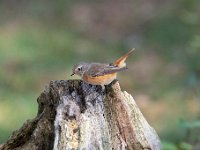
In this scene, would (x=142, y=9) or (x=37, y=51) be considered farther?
(x=142, y=9)

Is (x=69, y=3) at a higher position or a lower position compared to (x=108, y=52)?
higher

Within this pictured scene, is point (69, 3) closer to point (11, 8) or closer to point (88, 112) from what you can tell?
point (11, 8)

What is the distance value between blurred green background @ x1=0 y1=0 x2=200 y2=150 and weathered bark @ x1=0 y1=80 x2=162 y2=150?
3600 millimetres

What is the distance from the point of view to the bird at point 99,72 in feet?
15.6

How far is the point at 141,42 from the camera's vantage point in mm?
13305

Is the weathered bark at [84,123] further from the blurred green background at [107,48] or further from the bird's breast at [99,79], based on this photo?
the blurred green background at [107,48]

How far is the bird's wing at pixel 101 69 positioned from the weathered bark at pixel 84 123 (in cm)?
40

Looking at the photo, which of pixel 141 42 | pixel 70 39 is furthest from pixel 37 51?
pixel 141 42

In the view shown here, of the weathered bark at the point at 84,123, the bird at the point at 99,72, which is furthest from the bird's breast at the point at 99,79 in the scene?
the weathered bark at the point at 84,123

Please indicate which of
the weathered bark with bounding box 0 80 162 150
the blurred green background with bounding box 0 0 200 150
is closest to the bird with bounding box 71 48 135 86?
the weathered bark with bounding box 0 80 162 150

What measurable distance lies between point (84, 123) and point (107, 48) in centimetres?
882

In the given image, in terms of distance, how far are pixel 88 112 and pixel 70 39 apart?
9160mm

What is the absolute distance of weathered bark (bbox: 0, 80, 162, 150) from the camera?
4020 millimetres

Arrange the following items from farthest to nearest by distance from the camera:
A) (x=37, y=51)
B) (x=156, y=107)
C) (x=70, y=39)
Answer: (x=70, y=39)
(x=37, y=51)
(x=156, y=107)
